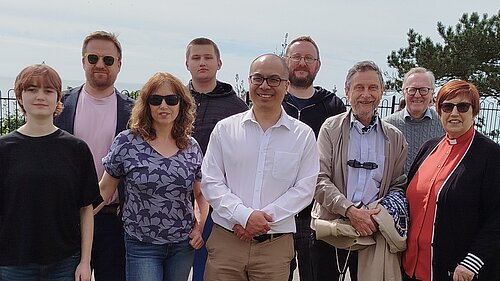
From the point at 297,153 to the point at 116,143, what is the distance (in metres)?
1.15

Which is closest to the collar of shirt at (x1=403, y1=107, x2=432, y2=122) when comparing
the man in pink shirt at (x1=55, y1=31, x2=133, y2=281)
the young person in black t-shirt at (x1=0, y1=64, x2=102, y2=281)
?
the man in pink shirt at (x1=55, y1=31, x2=133, y2=281)

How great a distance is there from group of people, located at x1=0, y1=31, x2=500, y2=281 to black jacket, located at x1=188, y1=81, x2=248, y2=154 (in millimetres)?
616

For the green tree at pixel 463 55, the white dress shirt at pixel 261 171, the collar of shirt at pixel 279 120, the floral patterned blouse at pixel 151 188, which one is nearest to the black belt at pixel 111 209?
the floral patterned blouse at pixel 151 188

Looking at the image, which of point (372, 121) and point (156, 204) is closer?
point (156, 204)

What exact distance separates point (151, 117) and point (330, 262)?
5.35 ft

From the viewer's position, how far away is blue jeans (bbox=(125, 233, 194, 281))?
3154 mm

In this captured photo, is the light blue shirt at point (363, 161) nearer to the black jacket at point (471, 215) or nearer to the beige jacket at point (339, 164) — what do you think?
the beige jacket at point (339, 164)

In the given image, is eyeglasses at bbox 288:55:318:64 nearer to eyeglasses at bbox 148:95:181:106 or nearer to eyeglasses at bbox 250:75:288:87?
eyeglasses at bbox 250:75:288:87

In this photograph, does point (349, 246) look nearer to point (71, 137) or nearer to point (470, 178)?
point (470, 178)

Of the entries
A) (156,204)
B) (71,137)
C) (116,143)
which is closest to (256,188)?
(156,204)

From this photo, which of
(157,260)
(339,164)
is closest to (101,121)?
(157,260)

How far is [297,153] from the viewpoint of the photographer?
3.20 meters

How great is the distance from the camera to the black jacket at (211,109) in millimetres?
4051

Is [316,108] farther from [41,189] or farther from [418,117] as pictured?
[41,189]
